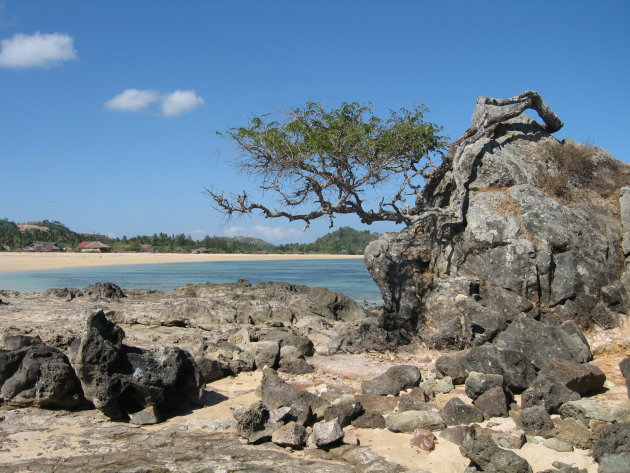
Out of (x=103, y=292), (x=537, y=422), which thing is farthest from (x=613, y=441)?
(x=103, y=292)

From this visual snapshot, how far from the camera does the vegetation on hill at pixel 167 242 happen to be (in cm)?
7225

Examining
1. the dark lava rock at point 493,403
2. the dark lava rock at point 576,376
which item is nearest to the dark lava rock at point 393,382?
the dark lava rock at point 493,403

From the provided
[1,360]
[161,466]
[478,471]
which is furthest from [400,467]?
[1,360]

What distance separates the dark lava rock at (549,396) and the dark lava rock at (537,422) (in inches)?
17.4

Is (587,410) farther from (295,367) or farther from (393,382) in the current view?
(295,367)

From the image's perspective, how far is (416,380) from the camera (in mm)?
8523

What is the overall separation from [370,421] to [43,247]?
229ft

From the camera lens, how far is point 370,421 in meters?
7.12

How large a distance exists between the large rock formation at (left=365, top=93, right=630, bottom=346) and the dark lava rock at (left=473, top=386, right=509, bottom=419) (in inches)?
105

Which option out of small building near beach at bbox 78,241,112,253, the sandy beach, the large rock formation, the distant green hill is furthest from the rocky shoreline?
the distant green hill

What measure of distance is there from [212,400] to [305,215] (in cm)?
463

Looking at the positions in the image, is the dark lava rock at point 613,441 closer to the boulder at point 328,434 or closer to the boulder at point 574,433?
the boulder at point 574,433

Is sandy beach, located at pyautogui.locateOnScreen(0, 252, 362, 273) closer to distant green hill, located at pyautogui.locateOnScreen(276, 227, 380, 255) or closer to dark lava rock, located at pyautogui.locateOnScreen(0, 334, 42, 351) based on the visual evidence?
distant green hill, located at pyautogui.locateOnScreen(276, 227, 380, 255)

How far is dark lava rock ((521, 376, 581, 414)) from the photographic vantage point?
23.4 feet
